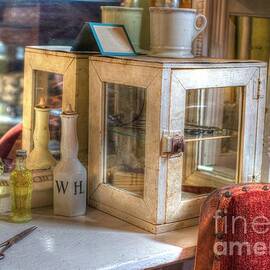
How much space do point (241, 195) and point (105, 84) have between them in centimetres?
51

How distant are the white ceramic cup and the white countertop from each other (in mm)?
437

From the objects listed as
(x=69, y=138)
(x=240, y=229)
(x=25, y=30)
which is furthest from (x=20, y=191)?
(x=240, y=229)

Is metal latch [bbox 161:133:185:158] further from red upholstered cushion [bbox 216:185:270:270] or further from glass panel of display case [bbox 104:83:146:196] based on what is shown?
red upholstered cushion [bbox 216:185:270:270]

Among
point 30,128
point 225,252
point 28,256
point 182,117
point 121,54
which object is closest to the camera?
point 225,252

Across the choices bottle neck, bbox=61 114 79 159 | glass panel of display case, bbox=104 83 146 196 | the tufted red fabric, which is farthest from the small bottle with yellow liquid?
the tufted red fabric

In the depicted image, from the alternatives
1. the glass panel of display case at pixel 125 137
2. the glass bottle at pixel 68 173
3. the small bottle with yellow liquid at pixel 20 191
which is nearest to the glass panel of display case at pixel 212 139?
the glass panel of display case at pixel 125 137

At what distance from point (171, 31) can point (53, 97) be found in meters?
0.39

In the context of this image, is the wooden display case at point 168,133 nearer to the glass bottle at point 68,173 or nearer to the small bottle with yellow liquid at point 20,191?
the glass bottle at point 68,173

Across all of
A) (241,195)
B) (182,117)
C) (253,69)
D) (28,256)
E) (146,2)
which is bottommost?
(28,256)

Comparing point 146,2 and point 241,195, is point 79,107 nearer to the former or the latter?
point 146,2

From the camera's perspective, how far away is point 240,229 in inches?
42.5

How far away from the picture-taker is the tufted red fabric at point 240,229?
1076 millimetres

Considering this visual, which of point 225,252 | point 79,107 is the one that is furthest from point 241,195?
point 79,107

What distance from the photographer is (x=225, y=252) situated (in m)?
1.07
